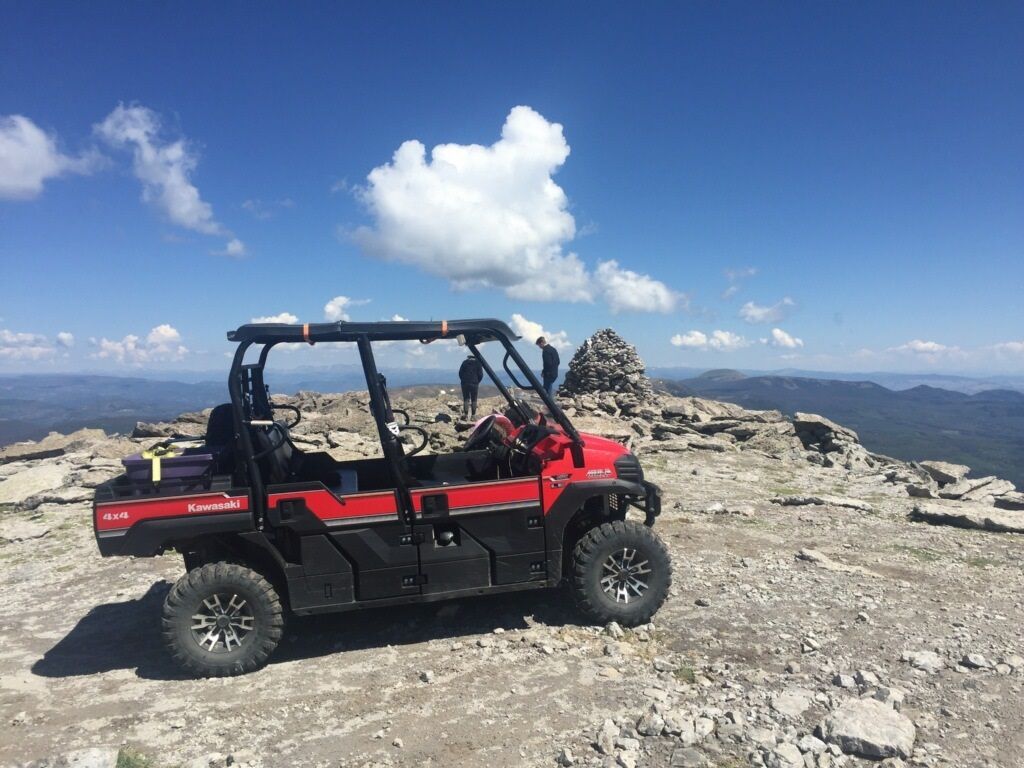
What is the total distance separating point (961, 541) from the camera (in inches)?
344

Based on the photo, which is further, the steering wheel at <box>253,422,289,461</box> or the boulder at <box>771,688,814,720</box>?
the steering wheel at <box>253,422,289,461</box>

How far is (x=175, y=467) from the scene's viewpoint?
18.1 ft

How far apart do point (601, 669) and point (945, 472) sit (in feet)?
42.8

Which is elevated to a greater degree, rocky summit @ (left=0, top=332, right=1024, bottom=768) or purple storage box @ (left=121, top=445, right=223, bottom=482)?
purple storage box @ (left=121, top=445, right=223, bottom=482)

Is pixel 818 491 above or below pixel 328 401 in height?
below

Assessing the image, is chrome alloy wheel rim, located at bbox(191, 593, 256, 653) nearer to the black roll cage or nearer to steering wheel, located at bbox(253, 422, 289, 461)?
the black roll cage

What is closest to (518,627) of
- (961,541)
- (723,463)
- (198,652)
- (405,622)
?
(405,622)

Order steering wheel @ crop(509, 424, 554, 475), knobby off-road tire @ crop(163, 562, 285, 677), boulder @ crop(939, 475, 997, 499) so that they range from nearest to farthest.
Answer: knobby off-road tire @ crop(163, 562, 285, 677) < steering wheel @ crop(509, 424, 554, 475) < boulder @ crop(939, 475, 997, 499)

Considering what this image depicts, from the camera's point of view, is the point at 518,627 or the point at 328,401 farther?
the point at 328,401

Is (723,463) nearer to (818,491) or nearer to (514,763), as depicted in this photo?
(818,491)

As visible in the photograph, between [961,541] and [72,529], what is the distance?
45.1 feet

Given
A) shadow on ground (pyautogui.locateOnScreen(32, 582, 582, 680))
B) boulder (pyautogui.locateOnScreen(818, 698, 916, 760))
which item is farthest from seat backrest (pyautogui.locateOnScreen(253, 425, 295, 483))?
boulder (pyautogui.locateOnScreen(818, 698, 916, 760))

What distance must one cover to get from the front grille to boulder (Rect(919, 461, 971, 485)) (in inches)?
466

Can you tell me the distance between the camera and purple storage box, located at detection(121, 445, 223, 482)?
5.45 meters
